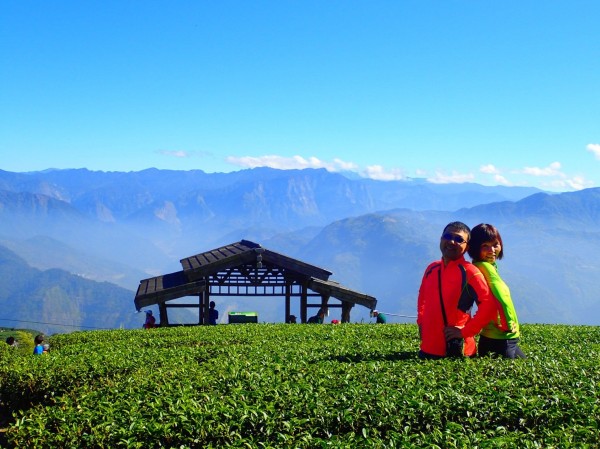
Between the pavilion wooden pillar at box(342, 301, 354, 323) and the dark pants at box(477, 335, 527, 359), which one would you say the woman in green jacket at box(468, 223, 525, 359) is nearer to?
the dark pants at box(477, 335, 527, 359)

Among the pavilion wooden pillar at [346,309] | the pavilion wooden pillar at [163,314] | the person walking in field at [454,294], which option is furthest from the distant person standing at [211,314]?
the person walking in field at [454,294]

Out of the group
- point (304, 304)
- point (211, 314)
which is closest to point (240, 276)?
point (211, 314)

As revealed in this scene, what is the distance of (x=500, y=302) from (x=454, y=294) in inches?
23.8

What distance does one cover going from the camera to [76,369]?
10117 millimetres

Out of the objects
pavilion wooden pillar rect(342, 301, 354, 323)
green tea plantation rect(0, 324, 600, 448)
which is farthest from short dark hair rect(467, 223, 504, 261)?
pavilion wooden pillar rect(342, 301, 354, 323)

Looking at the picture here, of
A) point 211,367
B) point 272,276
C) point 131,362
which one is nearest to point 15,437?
point 211,367

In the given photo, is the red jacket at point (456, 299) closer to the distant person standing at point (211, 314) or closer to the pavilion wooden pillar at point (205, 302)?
the pavilion wooden pillar at point (205, 302)

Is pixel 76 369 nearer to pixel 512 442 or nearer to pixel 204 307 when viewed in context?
pixel 512 442

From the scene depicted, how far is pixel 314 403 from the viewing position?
6.62m

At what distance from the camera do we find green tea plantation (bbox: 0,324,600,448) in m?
5.98

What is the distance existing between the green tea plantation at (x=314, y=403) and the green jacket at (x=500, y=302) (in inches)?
18.7

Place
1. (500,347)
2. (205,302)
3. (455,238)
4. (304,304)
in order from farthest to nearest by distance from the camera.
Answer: (304,304) → (205,302) → (500,347) → (455,238)

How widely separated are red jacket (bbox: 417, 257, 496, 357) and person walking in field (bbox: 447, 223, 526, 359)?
158 mm

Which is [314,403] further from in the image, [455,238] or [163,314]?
[163,314]
